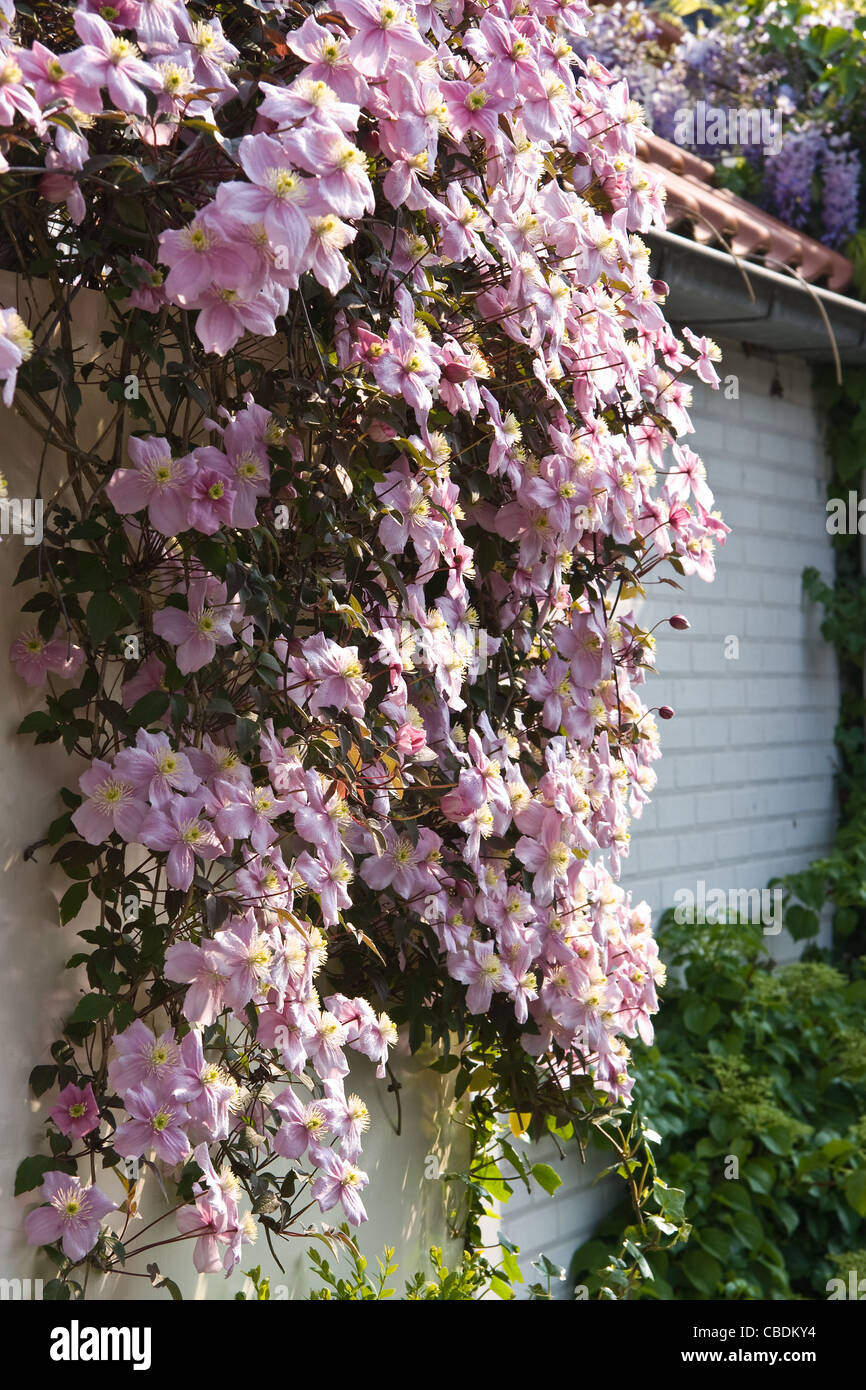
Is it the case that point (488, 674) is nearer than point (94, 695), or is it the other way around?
point (94, 695)

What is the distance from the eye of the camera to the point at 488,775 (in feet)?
5.36

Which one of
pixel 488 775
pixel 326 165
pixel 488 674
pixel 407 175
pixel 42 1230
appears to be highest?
pixel 407 175

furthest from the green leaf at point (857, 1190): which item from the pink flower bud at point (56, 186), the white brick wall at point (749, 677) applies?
the pink flower bud at point (56, 186)

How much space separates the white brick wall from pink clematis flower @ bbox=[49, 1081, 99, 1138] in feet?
5.84

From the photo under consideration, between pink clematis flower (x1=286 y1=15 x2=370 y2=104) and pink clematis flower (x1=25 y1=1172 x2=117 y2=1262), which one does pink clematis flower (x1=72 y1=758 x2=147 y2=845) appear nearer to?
pink clematis flower (x1=25 y1=1172 x2=117 y2=1262)

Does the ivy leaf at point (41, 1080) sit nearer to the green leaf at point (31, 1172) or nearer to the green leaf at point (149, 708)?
the green leaf at point (31, 1172)

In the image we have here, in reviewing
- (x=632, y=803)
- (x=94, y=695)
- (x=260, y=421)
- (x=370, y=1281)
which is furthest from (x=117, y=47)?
(x=370, y=1281)

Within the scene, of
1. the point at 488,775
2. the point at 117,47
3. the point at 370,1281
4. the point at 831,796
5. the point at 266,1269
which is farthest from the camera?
the point at 831,796

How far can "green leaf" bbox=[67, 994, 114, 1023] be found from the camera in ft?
4.48

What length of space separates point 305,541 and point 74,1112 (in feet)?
2.23

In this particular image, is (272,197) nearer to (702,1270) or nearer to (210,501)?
(210,501)

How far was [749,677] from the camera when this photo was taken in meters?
3.73

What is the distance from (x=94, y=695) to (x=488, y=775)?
0.51 m

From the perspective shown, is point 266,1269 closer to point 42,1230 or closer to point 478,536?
point 42,1230
